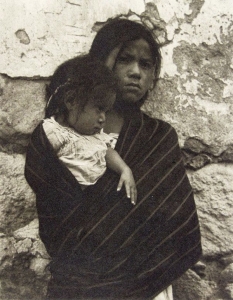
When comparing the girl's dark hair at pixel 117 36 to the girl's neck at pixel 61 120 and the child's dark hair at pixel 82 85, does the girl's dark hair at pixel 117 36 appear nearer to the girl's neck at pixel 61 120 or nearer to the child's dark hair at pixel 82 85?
the child's dark hair at pixel 82 85

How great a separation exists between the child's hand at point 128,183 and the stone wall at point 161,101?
341mm

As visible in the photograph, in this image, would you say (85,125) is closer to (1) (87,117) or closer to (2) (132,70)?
(1) (87,117)

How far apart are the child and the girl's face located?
0.11 meters

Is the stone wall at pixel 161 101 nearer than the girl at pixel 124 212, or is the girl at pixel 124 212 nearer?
the girl at pixel 124 212

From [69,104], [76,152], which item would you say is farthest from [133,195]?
[69,104]

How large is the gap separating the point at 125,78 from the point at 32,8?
379 millimetres

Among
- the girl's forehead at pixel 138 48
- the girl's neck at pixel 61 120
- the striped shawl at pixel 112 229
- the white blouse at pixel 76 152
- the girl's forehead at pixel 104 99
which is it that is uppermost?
the girl's forehead at pixel 138 48

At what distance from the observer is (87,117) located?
1489mm

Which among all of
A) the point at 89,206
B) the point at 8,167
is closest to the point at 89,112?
the point at 89,206

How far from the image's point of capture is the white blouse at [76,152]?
1455 millimetres

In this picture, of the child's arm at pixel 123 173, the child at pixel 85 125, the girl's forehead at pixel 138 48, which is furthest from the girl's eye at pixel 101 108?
the girl's forehead at pixel 138 48

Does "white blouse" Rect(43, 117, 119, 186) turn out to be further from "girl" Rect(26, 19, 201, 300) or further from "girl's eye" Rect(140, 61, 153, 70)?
"girl's eye" Rect(140, 61, 153, 70)

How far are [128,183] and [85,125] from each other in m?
0.20

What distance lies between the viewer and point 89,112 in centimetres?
149
